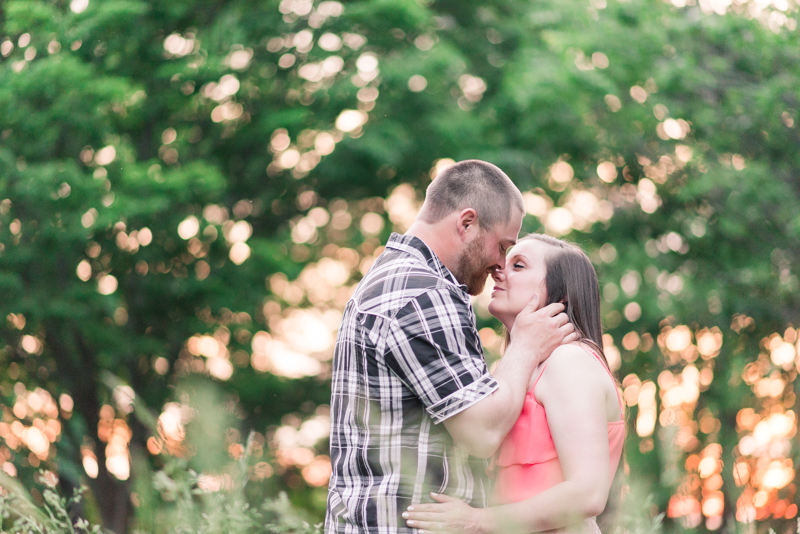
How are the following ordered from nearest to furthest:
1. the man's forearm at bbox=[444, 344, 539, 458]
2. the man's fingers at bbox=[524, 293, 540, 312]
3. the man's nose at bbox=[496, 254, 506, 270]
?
the man's forearm at bbox=[444, 344, 539, 458], the man's fingers at bbox=[524, 293, 540, 312], the man's nose at bbox=[496, 254, 506, 270]

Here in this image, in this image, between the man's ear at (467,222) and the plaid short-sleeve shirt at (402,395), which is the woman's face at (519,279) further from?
the plaid short-sleeve shirt at (402,395)

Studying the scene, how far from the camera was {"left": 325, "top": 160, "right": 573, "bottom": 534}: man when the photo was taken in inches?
86.0

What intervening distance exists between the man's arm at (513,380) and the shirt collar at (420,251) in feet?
0.95

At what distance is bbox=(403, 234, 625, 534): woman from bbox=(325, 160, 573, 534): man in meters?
0.09

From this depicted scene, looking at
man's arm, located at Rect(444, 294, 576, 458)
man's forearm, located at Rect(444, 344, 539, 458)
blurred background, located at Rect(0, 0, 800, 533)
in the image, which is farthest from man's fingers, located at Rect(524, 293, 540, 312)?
blurred background, located at Rect(0, 0, 800, 533)

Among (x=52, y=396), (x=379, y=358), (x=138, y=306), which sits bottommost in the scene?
(x=52, y=396)

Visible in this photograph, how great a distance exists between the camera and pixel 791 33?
8.89m

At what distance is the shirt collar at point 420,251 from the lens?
8.29ft

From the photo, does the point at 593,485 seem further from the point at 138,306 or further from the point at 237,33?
the point at 138,306

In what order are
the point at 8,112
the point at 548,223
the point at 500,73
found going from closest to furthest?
the point at 8,112 → the point at 548,223 → the point at 500,73

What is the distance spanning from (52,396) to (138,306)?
195 centimetres

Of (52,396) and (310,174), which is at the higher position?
(310,174)

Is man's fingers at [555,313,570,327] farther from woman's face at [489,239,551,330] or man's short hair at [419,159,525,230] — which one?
man's short hair at [419,159,525,230]

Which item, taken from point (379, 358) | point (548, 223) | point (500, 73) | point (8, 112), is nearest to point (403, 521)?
point (379, 358)
